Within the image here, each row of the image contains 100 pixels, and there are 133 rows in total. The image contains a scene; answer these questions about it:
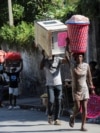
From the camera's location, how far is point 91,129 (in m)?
11.2

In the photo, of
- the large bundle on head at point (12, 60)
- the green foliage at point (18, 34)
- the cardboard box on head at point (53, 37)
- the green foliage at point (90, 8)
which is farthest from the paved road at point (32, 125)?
the green foliage at point (18, 34)

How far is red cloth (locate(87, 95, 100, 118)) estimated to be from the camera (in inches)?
463

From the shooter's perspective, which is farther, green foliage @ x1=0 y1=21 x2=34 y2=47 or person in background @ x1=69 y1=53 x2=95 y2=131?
green foliage @ x1=0 y1=21 x2=34 y2=47

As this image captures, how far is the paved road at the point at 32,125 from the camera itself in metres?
11.3

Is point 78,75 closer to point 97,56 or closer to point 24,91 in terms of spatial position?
point 97,56

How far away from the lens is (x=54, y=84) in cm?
1184

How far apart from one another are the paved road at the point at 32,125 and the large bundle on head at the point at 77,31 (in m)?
1.69

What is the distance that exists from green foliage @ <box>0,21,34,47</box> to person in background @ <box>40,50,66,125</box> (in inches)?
335

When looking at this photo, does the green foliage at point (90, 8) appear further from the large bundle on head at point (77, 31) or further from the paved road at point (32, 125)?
the paved road at point (32, 125)

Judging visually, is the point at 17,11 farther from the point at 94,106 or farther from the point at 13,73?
the point at 94,106

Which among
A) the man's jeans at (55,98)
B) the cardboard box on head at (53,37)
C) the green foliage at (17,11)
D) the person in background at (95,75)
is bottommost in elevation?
the green foliage at (17,11)

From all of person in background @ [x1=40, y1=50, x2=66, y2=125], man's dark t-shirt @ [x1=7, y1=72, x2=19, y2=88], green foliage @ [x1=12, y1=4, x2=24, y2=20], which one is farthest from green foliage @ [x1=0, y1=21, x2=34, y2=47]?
person in background @ [x1=40, y1=50, x2=66, y2=125]

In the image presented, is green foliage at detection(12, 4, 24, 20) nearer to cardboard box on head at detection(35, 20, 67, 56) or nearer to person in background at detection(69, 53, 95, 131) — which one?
cardboard box on head at detection(35, 20, 67, 56)

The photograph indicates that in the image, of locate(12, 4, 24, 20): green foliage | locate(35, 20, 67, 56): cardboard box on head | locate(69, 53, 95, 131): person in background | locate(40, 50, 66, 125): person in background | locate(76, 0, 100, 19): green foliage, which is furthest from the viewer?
locate(12, 4, 24, 20): green foliage
